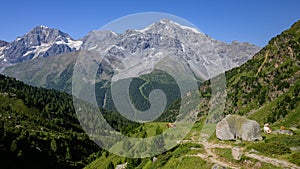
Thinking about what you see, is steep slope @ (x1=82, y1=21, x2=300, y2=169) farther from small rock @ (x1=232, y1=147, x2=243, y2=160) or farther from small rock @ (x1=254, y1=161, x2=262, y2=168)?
small rock @ (x1=232, y1=147, x2=243, y2=160)

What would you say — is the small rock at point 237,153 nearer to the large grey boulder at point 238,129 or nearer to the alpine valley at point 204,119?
the alpine valley at point 204,119

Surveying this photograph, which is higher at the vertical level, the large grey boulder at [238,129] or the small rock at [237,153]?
the large grey boulder at [238,129]

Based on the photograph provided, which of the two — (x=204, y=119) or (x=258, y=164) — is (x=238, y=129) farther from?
(x=204, y=119)

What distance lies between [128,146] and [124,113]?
63501 mm

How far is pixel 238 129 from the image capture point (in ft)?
211

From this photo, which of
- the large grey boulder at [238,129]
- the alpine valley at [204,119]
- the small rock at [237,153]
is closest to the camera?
the alpine valley at [204,119]

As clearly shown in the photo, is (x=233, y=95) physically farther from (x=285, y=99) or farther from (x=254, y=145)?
(x=254, y=145)

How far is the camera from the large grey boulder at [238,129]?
203 feet

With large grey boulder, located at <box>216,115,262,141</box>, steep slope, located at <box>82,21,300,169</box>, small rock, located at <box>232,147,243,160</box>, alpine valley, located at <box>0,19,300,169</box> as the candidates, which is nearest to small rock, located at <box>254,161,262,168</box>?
steep slope, located at <box>82,21,300,169</box>

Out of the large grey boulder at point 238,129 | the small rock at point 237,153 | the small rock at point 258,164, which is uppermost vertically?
the large grey boulder at point 238,129

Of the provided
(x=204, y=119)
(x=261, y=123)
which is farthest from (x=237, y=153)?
(x=204, y=119)

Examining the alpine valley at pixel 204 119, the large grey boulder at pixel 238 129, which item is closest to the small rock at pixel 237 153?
the alpine valley at pixel 204 119

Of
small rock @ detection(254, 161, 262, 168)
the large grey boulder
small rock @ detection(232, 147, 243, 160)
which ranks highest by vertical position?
the large grey boulder

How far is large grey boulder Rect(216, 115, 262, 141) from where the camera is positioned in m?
61.8
